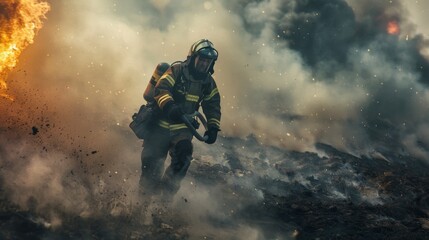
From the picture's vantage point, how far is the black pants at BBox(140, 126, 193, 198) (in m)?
6.21

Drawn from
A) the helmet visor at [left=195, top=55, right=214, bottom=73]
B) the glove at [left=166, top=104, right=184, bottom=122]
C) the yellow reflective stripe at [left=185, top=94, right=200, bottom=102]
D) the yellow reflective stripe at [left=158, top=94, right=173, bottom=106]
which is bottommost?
the glove at [left=166, top=104, right=184, bottom=122]

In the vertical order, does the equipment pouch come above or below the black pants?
above

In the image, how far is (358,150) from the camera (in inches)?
641

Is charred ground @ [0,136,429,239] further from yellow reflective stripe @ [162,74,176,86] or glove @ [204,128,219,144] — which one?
yellow reflective stripe @ [162,74,176,86]

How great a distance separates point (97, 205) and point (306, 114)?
15.2m

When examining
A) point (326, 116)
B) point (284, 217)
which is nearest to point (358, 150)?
point (326, 116)

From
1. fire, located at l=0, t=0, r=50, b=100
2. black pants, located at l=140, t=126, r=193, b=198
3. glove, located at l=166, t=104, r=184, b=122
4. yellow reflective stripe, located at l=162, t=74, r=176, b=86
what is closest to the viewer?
glove, located at l=166, t=104, r=184, b=122

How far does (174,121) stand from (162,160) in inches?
30.6

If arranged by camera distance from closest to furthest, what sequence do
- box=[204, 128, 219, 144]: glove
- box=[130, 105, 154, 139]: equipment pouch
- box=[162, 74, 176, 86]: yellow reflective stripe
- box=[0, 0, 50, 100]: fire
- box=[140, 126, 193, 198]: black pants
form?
box=[162, 74, 176, 86]: yellow reflective stripe → box=[140, 126, 193, 198]: black pants → box=[130, 105, 154, 139]: equipment pouch → box=[204, 128, 219, 144]: glove → box=[0, 0, 50, 100]: fire

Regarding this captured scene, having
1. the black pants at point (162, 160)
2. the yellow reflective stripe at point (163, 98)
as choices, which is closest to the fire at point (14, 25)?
the black pants at point (162, 160)

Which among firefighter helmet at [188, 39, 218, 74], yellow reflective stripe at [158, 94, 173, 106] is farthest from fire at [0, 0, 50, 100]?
firefighter helmet at [188, 39, 218, 74]

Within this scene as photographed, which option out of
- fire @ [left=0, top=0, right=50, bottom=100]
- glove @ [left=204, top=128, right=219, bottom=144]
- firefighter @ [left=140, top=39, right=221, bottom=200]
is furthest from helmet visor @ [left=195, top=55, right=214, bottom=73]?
fire @ [left=0, top=0, right=50, bottom=100]

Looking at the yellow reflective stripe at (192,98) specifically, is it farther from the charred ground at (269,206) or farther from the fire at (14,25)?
the fire at (14,25)

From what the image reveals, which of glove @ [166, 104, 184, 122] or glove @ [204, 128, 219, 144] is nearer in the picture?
glove @ [166, 104, 184, 122]
